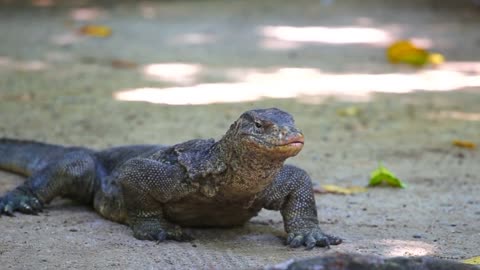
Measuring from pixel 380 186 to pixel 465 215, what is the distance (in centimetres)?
109

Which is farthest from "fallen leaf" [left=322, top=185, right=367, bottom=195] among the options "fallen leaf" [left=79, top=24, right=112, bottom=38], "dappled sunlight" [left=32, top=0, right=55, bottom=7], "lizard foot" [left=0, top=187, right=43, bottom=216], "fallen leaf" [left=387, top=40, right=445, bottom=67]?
"dappled sunlight" [left=32, top=0, right=55, bottom=7]

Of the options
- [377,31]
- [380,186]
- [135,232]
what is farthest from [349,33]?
[135,232]

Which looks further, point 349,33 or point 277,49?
point 349,33

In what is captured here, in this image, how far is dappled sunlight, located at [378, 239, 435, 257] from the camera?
17.4ft

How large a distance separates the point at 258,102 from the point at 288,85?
3.64 feet

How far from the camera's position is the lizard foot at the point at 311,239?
552 centimetres

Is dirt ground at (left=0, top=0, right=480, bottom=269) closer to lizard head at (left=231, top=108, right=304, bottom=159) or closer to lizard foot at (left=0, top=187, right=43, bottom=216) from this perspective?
lizard foot at (left=0, top=187, right=43, bottom=216)

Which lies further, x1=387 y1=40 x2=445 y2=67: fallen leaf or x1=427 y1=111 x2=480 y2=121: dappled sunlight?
x1=387 y1=40 x2=445 y2=67: fallen leaf

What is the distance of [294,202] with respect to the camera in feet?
19.1

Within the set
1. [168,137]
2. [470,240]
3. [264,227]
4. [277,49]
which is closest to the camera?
[470,240]

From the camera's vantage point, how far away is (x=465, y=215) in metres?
6.40

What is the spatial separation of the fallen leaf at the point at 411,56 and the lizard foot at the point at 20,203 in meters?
7.35

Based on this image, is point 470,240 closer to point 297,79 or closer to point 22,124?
point 22,124

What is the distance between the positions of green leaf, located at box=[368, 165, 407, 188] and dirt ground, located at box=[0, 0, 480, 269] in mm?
108
